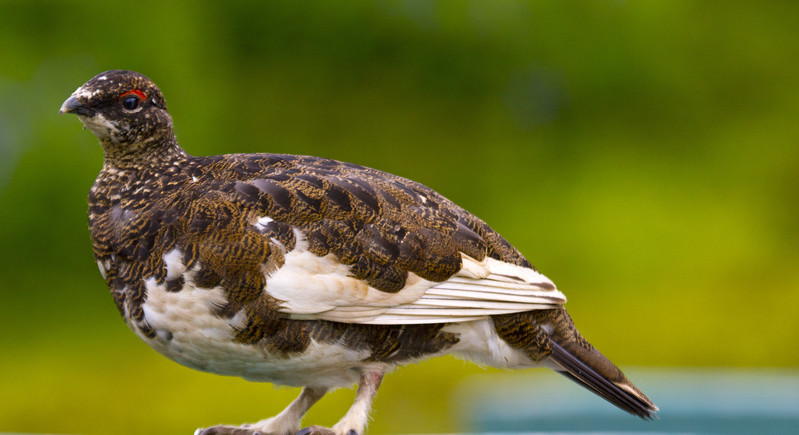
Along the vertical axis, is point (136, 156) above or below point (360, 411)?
above

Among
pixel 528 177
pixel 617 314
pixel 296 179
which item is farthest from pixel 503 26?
pixel 296 179

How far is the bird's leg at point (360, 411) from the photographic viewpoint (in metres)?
2.04

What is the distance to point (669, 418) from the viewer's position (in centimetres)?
365

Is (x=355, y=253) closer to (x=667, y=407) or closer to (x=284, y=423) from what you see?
(x=284, y=423)

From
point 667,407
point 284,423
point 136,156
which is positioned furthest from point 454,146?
point 136,156

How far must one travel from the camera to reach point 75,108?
201 cm

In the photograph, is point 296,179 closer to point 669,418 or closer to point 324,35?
point 669,418

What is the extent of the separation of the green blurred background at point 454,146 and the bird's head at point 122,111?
2.18 meters

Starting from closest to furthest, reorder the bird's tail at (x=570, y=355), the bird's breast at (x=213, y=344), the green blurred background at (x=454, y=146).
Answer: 1. the bird's breast at (x=213, y=344)
2. the bird's tail at (x=570, y=355)
3. the green blurred background at (x=454, y=146)

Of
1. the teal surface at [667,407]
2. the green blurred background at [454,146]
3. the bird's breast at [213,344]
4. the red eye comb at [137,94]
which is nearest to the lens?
the bird's breast at [213,344]

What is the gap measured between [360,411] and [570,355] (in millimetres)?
545

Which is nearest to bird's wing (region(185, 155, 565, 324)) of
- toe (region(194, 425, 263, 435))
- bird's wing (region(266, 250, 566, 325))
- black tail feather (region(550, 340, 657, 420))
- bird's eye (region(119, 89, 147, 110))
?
bird's wing (region(266, 250, 566, 325))

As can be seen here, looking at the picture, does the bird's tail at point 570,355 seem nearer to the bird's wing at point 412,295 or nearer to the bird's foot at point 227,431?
the bird's wing at point 412,295

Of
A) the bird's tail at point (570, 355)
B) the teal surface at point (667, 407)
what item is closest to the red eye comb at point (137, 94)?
the bird's tail at point (570, 355)
